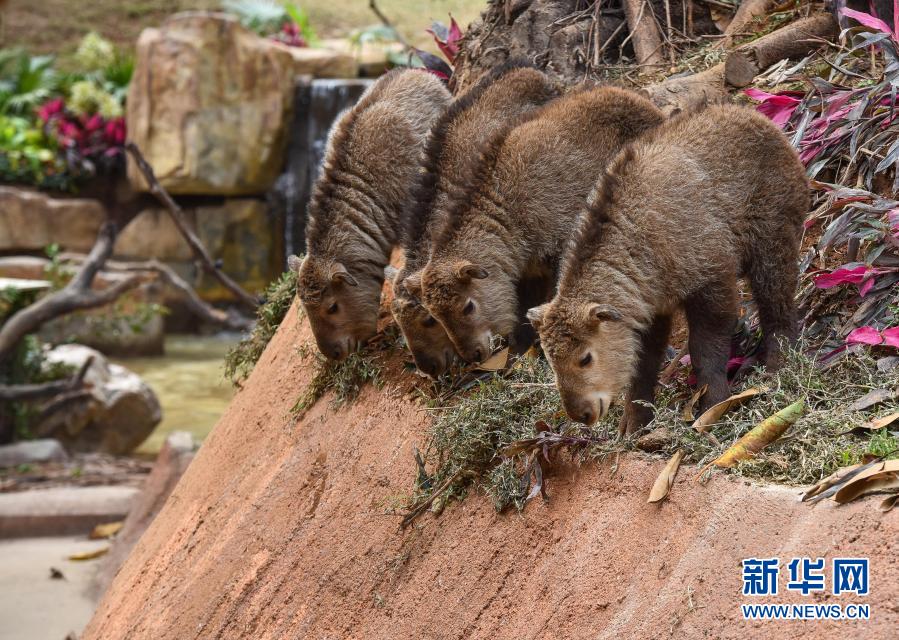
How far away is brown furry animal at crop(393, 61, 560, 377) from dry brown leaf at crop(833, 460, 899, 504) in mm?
2322

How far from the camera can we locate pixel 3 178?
64.4 ft

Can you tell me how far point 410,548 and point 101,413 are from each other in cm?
937

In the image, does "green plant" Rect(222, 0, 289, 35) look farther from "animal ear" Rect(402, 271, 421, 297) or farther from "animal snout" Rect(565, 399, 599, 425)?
"animal snout" Rect(565, 399, 599, 425)

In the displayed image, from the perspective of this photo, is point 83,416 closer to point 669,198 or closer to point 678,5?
point 678,5

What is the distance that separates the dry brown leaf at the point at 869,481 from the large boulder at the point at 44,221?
1817 cm

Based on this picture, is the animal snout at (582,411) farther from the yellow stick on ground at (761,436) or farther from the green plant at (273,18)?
the green plant at (273,18)

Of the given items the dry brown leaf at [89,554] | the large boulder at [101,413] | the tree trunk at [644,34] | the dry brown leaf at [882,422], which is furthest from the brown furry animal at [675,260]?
the large boulder at [101,413]

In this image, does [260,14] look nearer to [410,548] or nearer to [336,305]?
[336,305]

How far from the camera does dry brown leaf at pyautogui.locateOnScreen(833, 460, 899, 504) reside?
2.99 m

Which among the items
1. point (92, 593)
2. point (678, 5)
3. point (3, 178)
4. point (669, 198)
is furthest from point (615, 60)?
point (3, 178)

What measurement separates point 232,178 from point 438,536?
16004 mm

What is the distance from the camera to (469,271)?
4957mm

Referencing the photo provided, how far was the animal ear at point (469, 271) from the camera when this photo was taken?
494 centimetres

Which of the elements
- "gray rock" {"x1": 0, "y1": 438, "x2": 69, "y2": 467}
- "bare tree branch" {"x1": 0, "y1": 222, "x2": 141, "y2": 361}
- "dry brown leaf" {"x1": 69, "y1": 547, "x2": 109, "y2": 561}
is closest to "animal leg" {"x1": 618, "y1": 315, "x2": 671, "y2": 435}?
"dry brown leaf" {"x1": 69, "y1": 547, "x2": 109, "y2": 561}
